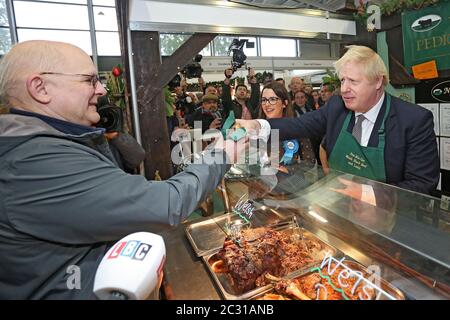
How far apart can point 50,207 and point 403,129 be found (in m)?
1.88

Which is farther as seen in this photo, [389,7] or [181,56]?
[389,7]

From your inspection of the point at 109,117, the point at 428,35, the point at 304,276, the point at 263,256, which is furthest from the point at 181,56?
the point at 428,35

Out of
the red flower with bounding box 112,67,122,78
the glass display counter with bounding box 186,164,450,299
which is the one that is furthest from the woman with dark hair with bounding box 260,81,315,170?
the red flower with bounding box 112,67,122,78

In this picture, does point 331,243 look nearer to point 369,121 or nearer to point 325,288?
point 325,288

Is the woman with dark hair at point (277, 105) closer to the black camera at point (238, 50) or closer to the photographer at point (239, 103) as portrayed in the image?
the black camera at point (238, 50)

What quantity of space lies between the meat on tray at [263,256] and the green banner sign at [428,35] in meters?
3.34

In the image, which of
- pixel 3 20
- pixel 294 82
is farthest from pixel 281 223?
pixel 3 20

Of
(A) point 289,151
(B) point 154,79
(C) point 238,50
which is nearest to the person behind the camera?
(A) point 289,151

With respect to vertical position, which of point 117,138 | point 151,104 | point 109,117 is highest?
point 151,104

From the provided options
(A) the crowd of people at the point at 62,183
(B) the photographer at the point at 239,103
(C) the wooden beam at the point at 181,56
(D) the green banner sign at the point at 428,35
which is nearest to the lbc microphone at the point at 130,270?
(A) the crowd of people at the point at 62,183

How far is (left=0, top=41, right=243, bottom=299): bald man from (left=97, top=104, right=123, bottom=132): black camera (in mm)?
982

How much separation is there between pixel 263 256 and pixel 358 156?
1.08m

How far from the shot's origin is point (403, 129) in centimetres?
176

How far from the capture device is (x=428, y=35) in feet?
11.4
